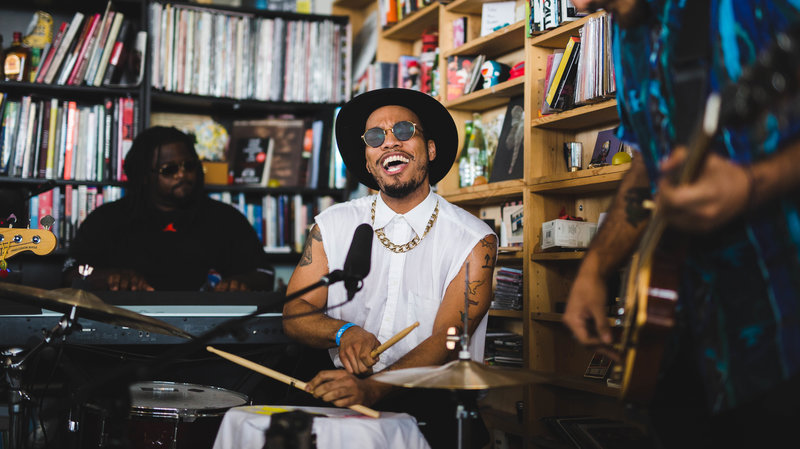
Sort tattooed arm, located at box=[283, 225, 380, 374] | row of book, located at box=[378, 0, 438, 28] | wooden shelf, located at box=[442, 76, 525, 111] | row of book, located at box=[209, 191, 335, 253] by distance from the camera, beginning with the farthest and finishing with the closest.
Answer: row of book, located at box=[209, 191, 335, 253]
row of book, located at box=[378, 0, 438, 28]
wooden shelf, located at box=[442, 76, 525, 111]
tattooed arm, located at box=[283, 225, 380, 374]

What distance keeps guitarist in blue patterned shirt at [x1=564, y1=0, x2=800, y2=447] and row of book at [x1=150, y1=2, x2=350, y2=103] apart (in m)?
3.19

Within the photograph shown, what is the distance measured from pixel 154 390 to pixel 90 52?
252cm

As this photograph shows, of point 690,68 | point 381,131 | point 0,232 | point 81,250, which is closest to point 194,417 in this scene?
point 0,232

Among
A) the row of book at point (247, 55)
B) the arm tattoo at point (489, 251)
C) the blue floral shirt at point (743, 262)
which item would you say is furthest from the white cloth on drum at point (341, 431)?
the row of book at point (247, 55)

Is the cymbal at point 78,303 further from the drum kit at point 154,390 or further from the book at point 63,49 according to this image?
the book at point 63,49

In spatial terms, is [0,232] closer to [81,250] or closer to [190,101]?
[81,250]

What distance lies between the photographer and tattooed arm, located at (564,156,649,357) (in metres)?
1.28

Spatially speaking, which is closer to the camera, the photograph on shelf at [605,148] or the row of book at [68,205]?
the photograph on shelf at [605,148]

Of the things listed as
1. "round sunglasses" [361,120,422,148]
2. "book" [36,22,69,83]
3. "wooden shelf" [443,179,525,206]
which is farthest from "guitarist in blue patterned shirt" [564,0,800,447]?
"book" [36,22,69,83]

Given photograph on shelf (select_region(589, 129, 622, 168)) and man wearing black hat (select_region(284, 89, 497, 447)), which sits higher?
photograph on shelf (select_region(589, 129, 622, 168))

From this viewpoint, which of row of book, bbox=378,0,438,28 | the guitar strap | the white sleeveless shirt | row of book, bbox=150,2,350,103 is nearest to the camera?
the guitar strap

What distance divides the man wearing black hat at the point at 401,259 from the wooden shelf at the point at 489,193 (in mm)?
612

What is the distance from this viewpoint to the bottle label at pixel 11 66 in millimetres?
3830

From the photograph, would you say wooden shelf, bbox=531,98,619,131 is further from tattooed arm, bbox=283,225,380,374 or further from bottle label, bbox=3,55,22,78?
bottle label, bbox=3,55,22,78
